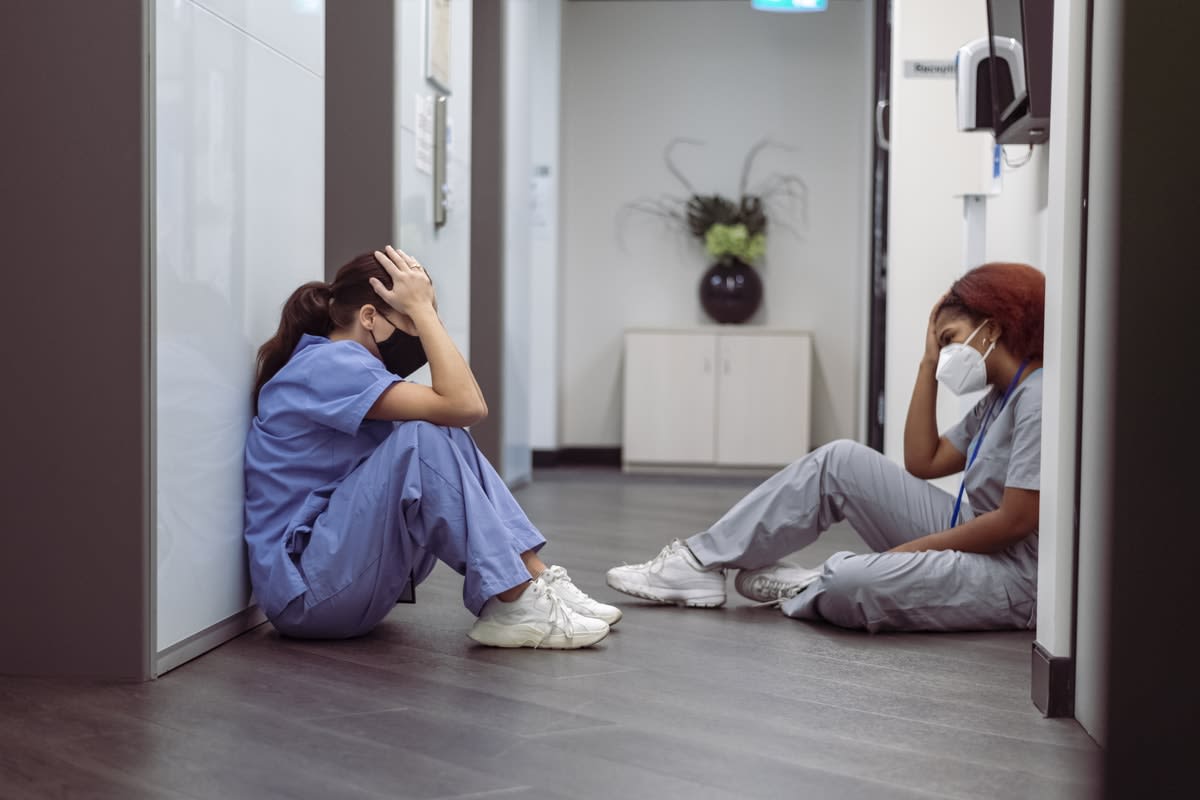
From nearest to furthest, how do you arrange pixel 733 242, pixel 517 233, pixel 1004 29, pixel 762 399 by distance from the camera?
pixel 1004 29, pixel 517 233, pixel 762 399, pixel 733 242

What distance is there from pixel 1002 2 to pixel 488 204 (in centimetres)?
253

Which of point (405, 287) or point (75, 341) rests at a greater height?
point (405, 287)

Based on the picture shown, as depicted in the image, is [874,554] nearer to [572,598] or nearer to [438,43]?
[572,598]

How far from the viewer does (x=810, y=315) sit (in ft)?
22.5

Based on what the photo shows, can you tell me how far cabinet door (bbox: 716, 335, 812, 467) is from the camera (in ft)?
21.2

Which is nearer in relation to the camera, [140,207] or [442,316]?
[140,207]

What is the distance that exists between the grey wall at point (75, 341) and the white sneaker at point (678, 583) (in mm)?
1107

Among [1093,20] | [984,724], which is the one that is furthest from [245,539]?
[1093,20]

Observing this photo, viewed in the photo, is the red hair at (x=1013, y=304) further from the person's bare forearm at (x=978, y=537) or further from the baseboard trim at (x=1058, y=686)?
the baseboard trim at (x=1058, y=686)

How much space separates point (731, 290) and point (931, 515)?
Answer: 391 centimetres

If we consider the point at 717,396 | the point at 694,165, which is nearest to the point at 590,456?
the point at 717,396

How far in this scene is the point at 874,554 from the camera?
2646mm

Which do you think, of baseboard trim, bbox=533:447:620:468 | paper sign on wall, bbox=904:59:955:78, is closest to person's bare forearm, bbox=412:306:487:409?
paper sign on wall, bbox=904:59:955:78

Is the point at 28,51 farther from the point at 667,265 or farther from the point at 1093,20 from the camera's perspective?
the point at 667,265
